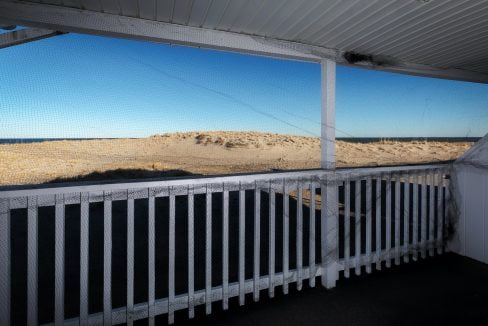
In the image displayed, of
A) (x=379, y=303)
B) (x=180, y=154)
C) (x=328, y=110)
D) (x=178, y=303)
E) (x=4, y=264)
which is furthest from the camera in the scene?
(x=180, y=154)

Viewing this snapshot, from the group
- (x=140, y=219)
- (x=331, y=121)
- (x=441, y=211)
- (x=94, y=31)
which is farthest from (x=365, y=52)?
(x=140, y=219)

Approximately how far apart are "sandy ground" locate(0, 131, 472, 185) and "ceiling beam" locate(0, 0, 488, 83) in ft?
2.71

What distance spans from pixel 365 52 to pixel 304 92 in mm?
602

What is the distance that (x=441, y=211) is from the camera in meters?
2.75

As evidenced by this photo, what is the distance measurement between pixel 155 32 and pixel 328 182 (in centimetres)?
165

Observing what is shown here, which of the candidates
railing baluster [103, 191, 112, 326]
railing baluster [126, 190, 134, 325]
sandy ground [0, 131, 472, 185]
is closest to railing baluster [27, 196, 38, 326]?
railing baluster [103, 191, 112, 326]

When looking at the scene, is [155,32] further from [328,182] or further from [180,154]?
[180,154]

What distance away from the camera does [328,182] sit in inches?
85.1

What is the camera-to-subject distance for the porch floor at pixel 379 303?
175 centimetres

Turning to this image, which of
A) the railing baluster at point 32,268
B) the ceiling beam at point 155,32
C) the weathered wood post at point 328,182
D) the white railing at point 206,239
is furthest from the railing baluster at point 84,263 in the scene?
the weathered wood post at point 328,182

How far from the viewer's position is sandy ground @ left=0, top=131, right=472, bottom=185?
2.17 metres

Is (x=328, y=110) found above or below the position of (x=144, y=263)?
above

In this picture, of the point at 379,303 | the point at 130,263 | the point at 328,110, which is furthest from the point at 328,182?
the point at 130,263

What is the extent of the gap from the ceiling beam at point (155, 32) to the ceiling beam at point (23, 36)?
0.60 feet
